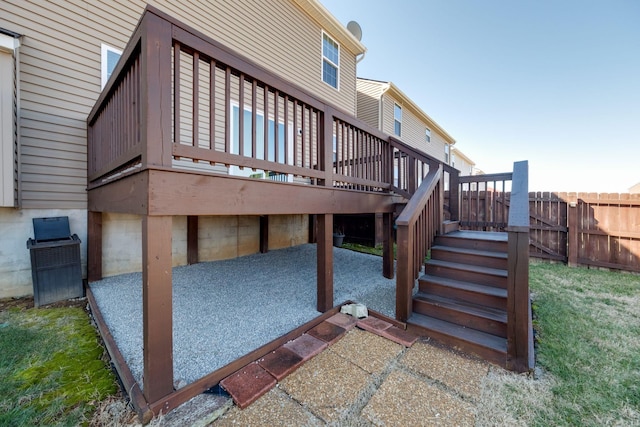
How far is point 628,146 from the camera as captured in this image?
15344mm

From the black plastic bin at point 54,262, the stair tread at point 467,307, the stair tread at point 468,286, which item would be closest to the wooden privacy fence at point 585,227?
the stair tread at point 468,286

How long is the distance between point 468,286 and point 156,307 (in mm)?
2961

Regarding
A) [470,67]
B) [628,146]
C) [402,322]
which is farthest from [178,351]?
[628,146]

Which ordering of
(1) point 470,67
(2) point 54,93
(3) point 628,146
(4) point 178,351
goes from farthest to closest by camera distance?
(3) point 628,146 < (1) point 470,67 < (2) point 54,93 < (4) point 178,351

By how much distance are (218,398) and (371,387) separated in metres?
1.08

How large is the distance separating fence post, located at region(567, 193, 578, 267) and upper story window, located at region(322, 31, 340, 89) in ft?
22.9

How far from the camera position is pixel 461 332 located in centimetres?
249

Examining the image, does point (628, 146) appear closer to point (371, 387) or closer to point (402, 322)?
point (402, 322)

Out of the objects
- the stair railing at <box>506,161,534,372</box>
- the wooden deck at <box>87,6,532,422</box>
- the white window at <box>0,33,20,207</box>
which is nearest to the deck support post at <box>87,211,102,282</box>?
the wooden deck at <box>87,6,532,422</box>

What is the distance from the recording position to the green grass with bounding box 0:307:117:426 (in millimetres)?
1622

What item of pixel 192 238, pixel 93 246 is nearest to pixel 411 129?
pixel 192 238

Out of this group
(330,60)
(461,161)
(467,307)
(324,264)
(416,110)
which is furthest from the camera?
(461,161)

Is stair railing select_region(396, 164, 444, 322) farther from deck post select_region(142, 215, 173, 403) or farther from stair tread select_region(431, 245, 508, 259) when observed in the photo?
deck post select_region(142, 215, 173, 403)

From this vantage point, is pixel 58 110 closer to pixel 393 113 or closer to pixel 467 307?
pixel 467 307
